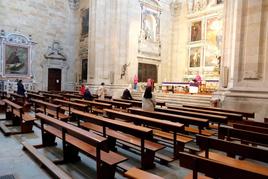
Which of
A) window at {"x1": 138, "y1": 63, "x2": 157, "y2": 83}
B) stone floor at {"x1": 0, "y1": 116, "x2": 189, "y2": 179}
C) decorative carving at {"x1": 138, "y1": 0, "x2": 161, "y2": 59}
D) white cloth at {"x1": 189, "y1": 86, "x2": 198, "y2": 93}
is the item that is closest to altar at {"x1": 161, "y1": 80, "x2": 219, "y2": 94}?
white cloth at {"x1": 189, "y1": 86, "x2": 198, "y2": 93}

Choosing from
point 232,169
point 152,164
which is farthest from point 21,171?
point 232,169

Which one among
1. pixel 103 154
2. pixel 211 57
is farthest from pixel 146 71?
pixel 103 154

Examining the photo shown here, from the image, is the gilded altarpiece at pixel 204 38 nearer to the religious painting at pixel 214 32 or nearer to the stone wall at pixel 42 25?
Result: the religious painting at pixel 214 32

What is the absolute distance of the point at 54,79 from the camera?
2084 centimetres

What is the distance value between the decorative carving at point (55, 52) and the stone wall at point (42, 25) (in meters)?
0.31

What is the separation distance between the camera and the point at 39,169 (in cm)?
368

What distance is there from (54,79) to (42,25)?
4.93 m

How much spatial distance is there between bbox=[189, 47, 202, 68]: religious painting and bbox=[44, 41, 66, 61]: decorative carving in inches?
488

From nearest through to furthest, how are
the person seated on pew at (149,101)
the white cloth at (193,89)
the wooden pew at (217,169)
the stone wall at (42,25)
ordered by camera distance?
the wooden pew at (217,169) < the person seated on pew at (149,101) < the white cloth at (193,89) < the stone wall at (42,25)

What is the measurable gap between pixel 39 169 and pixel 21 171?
273mm

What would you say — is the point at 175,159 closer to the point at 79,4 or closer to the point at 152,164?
the point at 152,164

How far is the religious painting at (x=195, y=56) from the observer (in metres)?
21.4

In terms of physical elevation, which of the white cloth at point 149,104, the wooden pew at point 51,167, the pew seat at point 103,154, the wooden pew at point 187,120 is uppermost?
the white cloth at point 149,104

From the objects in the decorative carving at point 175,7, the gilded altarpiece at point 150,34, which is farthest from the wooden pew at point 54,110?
the decorative carving at point 175,7
